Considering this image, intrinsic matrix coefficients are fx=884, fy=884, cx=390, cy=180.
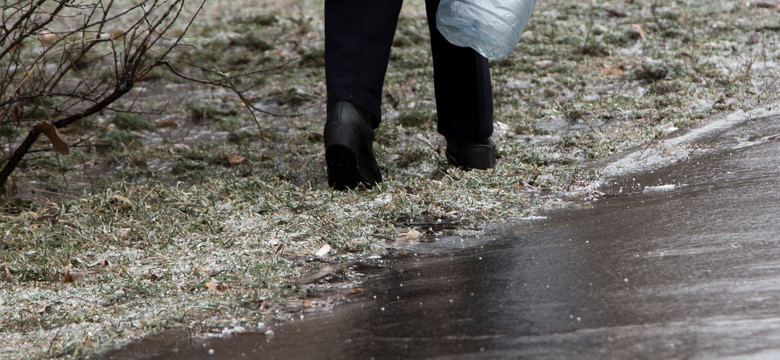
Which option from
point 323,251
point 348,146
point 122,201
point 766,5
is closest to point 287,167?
point 348,146

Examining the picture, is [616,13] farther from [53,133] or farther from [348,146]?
[53,133]

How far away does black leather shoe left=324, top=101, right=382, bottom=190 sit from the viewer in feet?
10.9

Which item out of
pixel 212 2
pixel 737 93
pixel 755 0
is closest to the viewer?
pixel 737 93

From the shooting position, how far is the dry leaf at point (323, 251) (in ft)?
8.63

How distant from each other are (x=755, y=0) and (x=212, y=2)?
566cm

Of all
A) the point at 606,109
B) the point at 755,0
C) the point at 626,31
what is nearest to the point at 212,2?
the point at 626,31

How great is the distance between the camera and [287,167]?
4211 mm

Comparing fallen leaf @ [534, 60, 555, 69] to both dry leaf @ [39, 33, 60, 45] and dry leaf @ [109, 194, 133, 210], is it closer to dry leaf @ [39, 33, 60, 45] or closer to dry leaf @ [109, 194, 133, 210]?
dry leaf @ [39, 33, 60, 45]

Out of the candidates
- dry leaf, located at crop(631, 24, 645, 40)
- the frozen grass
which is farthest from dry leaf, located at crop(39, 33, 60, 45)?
dry leaf, located at crop(631, 24, 645, 40)

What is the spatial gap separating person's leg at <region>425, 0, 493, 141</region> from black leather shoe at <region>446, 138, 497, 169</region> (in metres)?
0.03

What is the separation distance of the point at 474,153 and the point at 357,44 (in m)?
0.71

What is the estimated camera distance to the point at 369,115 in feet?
11.3

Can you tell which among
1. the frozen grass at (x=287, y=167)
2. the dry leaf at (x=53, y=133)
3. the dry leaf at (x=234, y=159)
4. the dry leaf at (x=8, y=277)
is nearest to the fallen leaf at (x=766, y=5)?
the frozen grass at (x=287, y=167)

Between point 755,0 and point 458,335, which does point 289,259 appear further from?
point 755,0
